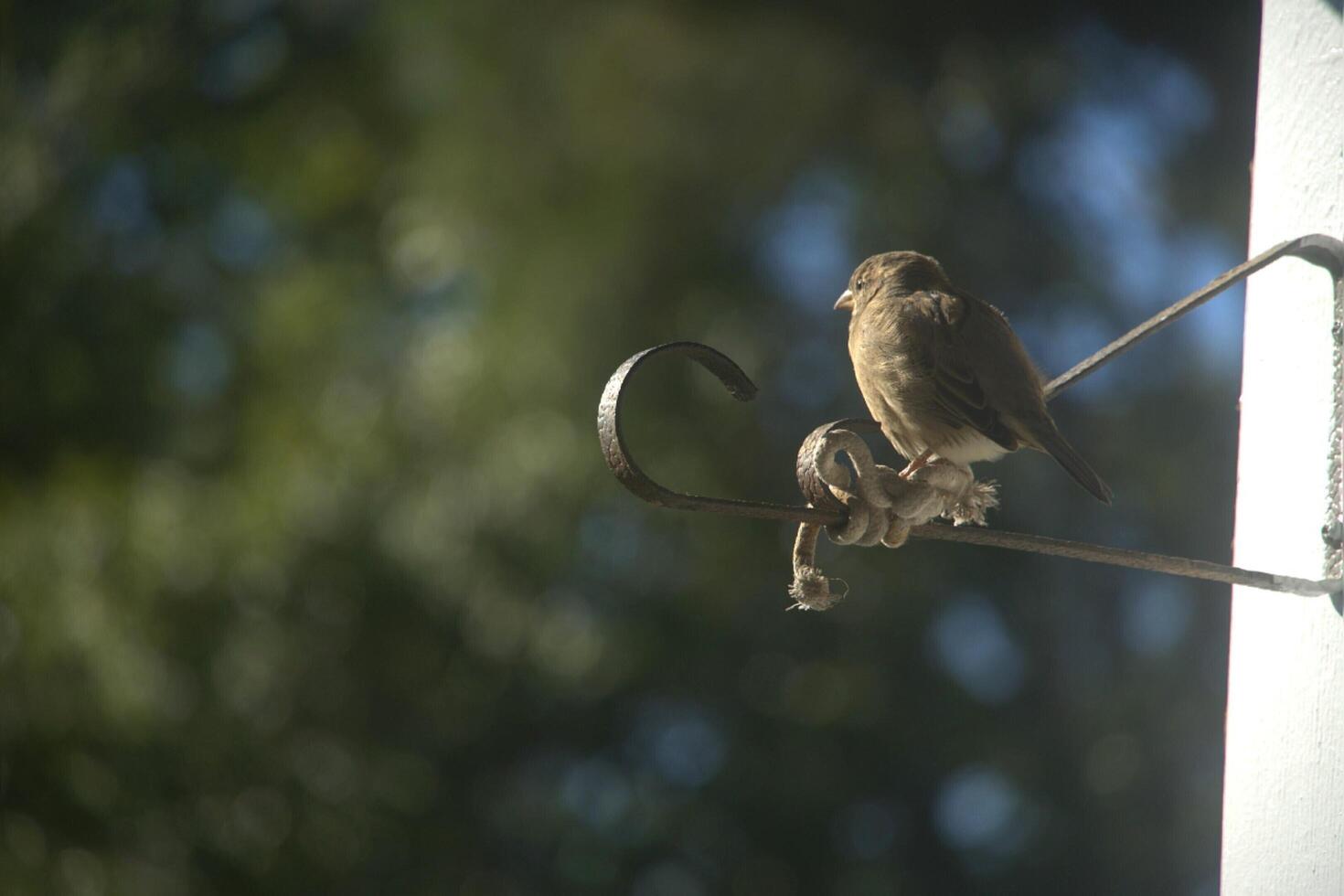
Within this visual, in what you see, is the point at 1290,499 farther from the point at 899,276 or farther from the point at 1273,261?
the point at 899,276

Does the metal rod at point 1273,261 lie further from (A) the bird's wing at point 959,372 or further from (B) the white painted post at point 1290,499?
(A) the bird's wing at point 959,372

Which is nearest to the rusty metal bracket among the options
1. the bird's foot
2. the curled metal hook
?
the curled metal hook

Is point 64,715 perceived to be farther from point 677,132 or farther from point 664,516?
point 677,132

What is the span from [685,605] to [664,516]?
0.98 ft

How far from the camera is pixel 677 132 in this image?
4.46m

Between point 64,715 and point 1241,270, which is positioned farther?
point 64,715

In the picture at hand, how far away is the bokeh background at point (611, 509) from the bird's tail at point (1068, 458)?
1.91 meters

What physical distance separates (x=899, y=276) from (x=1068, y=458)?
0.43 m

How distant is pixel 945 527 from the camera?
1.23 meters

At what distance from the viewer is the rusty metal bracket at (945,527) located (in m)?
1.04

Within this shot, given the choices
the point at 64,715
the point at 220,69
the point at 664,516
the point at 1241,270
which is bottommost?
the point at 64,715

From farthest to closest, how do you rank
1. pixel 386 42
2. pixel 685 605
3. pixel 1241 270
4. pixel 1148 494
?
1. pixel 386 42
2. pixel 685 605
3. pixel 1148 494
4. pixel 1241 270

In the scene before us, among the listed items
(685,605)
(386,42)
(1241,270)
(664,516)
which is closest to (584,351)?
(664,516)

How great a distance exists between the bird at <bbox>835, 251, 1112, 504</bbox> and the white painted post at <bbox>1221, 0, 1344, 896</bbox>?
1.48 feet
